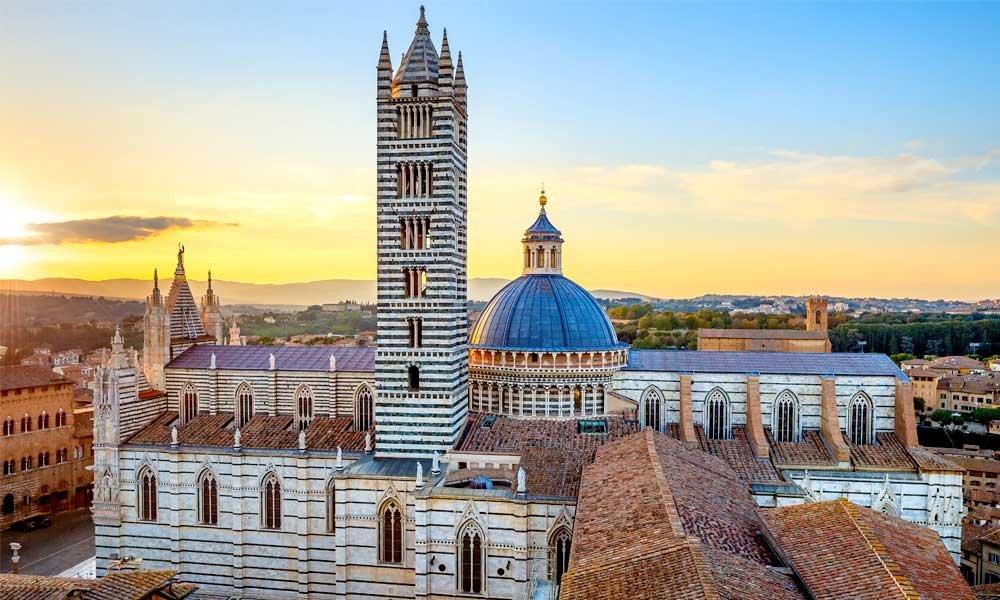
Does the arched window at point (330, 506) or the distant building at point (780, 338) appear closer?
the arched window at point (330, 506)

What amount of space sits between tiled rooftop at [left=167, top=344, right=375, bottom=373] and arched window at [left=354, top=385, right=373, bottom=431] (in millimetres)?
1029

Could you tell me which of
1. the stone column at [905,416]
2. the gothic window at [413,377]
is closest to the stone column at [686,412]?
the stone column at [905,416]

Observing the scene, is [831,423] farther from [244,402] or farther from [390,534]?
[244,402]

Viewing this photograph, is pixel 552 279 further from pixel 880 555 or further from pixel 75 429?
pixel 75 429

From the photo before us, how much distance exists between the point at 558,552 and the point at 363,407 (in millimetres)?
13531

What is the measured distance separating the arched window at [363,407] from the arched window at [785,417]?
18.8m

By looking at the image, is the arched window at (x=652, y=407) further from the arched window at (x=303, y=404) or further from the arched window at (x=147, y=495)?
the arched window at (x=147, y=495)

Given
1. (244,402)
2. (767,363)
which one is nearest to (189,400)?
(244,402)

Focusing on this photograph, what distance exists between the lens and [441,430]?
30281 millimetres

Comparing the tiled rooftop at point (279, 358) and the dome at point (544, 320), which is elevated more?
the dome at point (544, 320)

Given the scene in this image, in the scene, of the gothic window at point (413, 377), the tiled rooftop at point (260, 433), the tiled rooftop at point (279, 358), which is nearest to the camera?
the gothic window at point (413, 377)

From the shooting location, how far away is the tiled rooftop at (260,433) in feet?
110

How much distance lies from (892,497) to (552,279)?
17.1 m

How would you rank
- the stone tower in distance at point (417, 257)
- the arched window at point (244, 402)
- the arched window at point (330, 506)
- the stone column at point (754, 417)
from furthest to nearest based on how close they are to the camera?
the arched window at point (244, 402) → the arched window at point (330, 506) → the stone column at point (754, 417) → the stone tower in distance at point (417, 257)
